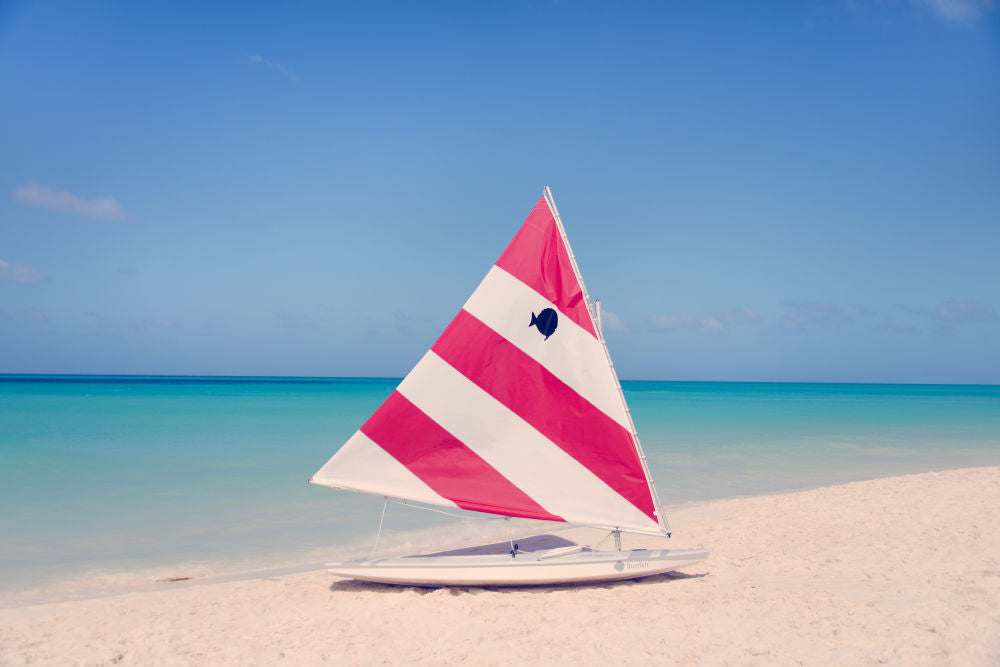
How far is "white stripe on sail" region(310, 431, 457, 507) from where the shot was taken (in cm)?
522

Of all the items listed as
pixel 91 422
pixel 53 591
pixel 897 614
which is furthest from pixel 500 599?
pixel 91 422

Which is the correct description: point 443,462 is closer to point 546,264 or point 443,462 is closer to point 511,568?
point 511,568

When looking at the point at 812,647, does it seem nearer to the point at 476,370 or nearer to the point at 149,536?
the point at 476,370

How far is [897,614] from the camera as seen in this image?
4.69m

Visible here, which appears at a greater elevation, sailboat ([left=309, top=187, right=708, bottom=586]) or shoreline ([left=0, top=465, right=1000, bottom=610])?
sailboat ([left=309, top=187, right=708, bottom=586])

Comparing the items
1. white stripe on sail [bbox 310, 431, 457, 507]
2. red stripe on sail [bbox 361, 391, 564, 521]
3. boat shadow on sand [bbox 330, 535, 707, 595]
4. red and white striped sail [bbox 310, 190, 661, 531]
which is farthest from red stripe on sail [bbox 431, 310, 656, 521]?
white stripe on sail [bbox 310, 431, 457, 507]

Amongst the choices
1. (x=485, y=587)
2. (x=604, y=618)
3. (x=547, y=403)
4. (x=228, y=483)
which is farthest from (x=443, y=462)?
(x=228, y=483)

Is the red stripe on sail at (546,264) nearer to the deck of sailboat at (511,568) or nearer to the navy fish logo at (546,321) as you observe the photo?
the navy fish logo at (546,321)

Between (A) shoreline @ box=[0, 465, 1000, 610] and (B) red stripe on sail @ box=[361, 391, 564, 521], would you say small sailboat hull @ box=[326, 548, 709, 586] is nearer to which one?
(B) red stripe on sail @ box=[361, 391, 564, 521]

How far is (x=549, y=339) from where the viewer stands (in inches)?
214

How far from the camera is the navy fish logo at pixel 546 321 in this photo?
545 centimetres

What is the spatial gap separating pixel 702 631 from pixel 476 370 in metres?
2.69

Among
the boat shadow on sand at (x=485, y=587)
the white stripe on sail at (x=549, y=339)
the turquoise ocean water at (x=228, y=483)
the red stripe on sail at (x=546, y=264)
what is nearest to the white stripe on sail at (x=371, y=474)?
the boat shadow on sand at (x=485, y=587)

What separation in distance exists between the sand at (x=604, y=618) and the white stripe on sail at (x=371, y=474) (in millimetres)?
959
